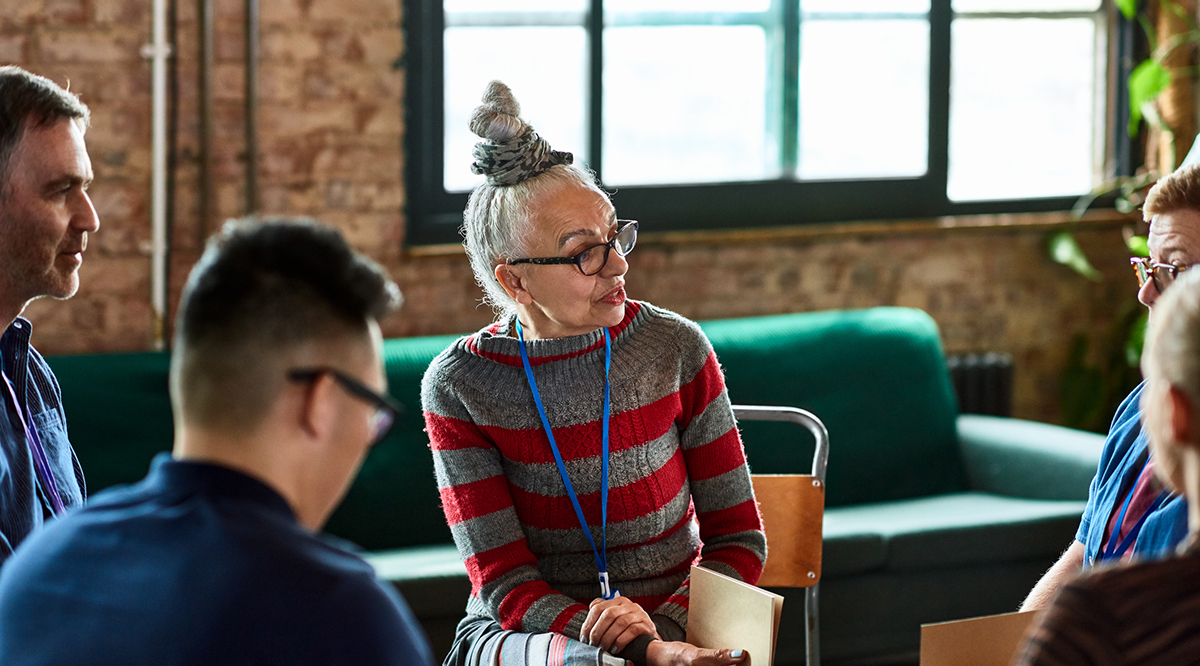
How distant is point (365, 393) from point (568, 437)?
0.84m

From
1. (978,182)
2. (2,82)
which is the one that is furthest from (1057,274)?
(2,82)

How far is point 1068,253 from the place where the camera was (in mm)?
4297

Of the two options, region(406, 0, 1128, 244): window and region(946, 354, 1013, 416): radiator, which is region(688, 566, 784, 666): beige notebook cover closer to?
region(406, 0, 1128, 244): window

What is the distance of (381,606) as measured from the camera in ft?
3.24

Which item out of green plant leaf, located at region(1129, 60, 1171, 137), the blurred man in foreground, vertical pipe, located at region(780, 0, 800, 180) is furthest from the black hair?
green plant leaf, located at region(1129, 60, 1171, 137)

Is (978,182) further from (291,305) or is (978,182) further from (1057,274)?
(291,305)

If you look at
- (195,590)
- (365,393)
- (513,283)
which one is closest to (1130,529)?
(513,283)

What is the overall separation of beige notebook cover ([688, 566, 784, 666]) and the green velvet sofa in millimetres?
1250

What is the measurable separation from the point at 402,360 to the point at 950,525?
1.53 meters

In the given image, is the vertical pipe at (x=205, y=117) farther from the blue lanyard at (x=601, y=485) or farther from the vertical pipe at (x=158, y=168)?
the blue lanyard at (x=601, y=485)

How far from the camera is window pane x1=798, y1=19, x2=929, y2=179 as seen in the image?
427 centimetres

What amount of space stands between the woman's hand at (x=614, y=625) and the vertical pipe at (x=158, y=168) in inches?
85.4

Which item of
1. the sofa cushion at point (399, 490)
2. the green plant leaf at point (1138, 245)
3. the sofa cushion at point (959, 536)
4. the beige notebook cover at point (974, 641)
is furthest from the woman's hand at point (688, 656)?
the green plant leaf at point (1138, 245)

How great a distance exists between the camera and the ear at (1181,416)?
1015 millimetres
